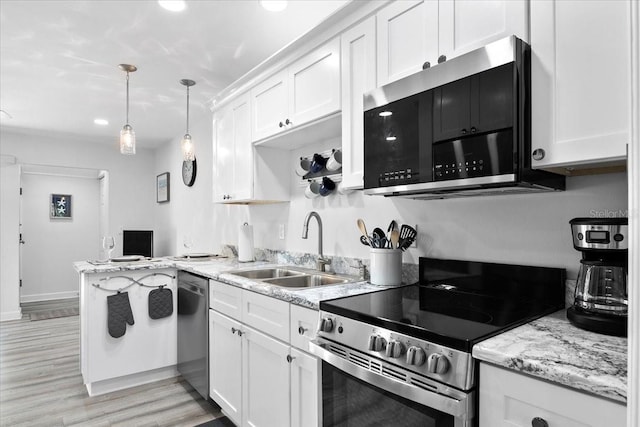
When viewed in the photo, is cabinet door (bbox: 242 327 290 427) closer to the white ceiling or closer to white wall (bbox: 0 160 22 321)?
the white ceiling

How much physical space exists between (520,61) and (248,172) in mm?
2013

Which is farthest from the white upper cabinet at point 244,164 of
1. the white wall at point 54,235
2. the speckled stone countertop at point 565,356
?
the white wall at point 54,235

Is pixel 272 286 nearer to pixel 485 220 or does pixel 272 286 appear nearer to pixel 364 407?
pixel 364 407

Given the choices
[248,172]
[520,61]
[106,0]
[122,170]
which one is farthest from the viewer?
[122,170]

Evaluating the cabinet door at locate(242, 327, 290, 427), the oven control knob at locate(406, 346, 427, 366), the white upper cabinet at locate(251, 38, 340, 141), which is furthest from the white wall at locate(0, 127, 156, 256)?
the oven control knob at locate(406, 346, 427, 366)

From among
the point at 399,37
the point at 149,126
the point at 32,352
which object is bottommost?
the point at 32,352

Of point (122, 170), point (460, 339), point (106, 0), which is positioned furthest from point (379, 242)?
point (122, 170)

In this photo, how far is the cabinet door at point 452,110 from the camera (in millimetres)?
1381

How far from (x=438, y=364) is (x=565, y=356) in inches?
12.2

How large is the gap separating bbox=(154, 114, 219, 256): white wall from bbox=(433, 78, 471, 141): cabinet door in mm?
3262

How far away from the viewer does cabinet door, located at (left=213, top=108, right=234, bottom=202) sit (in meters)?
3.15

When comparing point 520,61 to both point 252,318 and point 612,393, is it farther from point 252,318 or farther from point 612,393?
point 252,318

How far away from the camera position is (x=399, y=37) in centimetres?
169

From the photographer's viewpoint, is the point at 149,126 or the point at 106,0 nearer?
the point at 106,0
